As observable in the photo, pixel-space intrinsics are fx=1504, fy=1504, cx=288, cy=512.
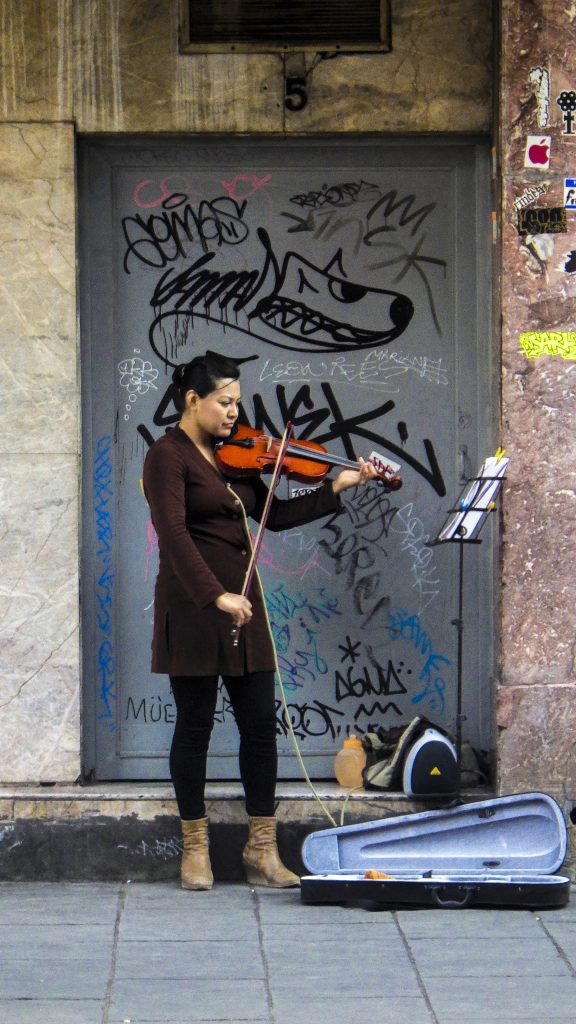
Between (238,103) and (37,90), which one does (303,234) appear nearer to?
(238,103)

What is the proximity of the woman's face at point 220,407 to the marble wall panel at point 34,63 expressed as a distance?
4.49ft

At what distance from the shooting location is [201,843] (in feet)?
19.2

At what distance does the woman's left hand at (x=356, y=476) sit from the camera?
5566 millimetres

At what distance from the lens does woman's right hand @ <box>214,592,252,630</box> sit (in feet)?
17.7

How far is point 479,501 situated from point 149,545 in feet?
4.76

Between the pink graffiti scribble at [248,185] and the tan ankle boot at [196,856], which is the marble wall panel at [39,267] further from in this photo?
the tan ankle boot at [196,856]

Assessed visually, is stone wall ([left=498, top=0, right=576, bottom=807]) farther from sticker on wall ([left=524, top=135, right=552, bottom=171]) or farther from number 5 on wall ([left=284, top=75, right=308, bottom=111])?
number 5 on wall ([left=284, top=75, right=308, bottom=111])

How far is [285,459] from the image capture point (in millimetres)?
5496

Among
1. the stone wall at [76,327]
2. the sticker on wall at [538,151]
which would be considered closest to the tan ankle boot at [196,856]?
the stone wall at [76,327]

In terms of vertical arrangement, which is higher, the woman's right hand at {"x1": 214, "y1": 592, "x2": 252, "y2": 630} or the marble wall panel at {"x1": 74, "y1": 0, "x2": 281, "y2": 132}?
the marble wall panel at {"x1": 74, "y1": 0, "x2": 281, "y2": 132}

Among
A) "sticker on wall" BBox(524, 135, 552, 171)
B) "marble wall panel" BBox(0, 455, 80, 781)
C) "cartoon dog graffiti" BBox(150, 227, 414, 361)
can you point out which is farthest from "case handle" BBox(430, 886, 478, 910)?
"sticker on wall" BBox(524, 135, 552, 171)

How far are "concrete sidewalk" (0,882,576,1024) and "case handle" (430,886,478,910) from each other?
0.14ft

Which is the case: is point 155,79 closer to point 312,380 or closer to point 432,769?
point 312,380

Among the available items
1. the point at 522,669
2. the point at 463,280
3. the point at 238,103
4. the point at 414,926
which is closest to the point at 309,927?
the point at 414,926
